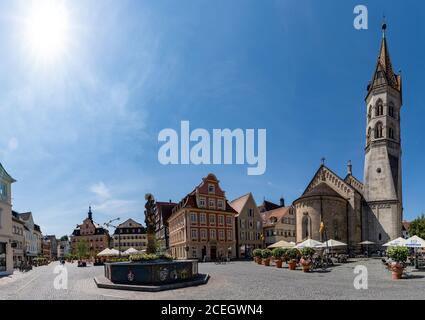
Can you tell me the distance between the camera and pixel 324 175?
61875mm

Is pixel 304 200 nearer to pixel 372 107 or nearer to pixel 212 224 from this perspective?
pixel 212 224

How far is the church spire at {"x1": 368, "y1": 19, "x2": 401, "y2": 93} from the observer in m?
59.0

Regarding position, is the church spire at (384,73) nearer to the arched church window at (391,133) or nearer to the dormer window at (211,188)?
the arched church window at (391,133)

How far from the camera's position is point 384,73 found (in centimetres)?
5906

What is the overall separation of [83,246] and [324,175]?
189 feet

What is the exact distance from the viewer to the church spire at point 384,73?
59.0 m

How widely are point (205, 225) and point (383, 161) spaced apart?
3133cm

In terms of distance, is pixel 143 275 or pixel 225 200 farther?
pixel 225 200

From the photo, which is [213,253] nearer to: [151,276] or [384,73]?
[151,276]

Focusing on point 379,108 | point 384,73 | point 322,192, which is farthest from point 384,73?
point 322,192

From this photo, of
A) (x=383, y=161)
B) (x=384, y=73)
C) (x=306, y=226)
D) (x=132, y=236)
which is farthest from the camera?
(x=132, y=236)

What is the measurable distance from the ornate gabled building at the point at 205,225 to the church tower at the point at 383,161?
75.9 feet

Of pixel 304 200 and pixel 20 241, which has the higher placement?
pixel 304 200
